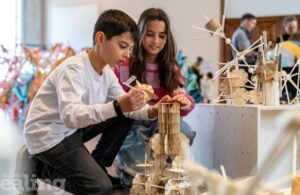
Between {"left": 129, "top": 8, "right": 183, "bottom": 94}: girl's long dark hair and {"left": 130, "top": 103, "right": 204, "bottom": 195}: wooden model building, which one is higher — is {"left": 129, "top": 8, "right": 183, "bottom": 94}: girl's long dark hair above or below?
above

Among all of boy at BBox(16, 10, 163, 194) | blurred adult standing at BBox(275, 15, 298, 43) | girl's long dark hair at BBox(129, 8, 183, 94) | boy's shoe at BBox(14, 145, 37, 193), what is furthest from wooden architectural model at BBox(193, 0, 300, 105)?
blurred adult standing at BBox(275, 15, 298, 43)

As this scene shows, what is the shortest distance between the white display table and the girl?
9 cm

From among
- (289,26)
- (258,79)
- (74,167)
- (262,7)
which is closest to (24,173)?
(74,167)

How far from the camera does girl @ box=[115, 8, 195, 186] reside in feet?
4.91

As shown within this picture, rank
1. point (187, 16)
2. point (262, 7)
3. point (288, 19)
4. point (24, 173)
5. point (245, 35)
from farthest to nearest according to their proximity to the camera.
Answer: point (187, 16) → point (262, 7) → point (288, 19) → point (245, 35) → point (24, 173)

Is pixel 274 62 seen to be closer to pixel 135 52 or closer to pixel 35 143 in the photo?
pixel 135 52

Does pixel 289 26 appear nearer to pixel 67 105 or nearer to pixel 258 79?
pixel 258 79

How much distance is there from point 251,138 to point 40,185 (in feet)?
2.40

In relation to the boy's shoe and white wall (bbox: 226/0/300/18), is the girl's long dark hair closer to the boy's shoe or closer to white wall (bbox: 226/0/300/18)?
the boy's shoe

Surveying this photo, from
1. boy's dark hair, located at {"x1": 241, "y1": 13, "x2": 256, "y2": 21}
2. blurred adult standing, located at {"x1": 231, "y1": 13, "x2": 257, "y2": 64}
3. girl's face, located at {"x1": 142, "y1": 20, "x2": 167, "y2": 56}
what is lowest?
girl's face, located at {"x1": 142, "y1": 20, "x2": 167, "y2": 56}

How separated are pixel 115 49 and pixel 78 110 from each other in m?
0.23

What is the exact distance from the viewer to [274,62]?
51.8 inches

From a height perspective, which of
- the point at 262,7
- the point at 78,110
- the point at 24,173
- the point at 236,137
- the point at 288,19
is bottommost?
the point at 24,173

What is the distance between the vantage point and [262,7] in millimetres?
4164
